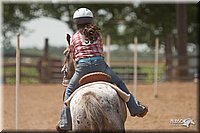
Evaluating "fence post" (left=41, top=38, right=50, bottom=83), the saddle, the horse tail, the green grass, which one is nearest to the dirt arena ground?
the saddle

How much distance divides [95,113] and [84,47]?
35.0 inches

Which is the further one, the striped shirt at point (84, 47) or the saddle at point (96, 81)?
the striped shirt at point (84, 47)

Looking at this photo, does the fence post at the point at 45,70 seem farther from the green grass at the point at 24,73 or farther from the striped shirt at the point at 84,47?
the striped shirt at the point at 84,47

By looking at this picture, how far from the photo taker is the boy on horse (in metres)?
4.50

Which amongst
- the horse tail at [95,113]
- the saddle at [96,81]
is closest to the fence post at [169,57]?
the saddle at [96,81]

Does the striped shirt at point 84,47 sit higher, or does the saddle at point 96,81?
the striped shirt at point 84,47

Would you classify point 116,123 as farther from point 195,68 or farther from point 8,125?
point 195,68

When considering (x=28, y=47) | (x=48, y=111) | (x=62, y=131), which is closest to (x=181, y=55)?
(x=28, y=47)

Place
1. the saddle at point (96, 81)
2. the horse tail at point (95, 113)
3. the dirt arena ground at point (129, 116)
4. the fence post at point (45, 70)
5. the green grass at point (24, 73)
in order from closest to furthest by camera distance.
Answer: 1. the horse tail at point (95, 113)
2. the saddle at point (96, 81)
3. the dirt arena ground at point (129, 116)
4. the fence post at point (45, 70)
5. the green grass at point (24, 73)

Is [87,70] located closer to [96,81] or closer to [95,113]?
[96,81]

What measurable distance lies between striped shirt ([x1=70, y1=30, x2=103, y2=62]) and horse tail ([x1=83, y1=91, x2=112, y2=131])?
0.65m

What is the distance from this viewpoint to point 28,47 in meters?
23.5

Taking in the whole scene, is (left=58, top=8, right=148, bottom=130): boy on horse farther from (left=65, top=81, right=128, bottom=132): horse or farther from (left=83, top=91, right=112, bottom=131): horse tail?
(left=83, top=91, right=112, bottom=131): horse tail

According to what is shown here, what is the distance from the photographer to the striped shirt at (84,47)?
4559 millimetres
